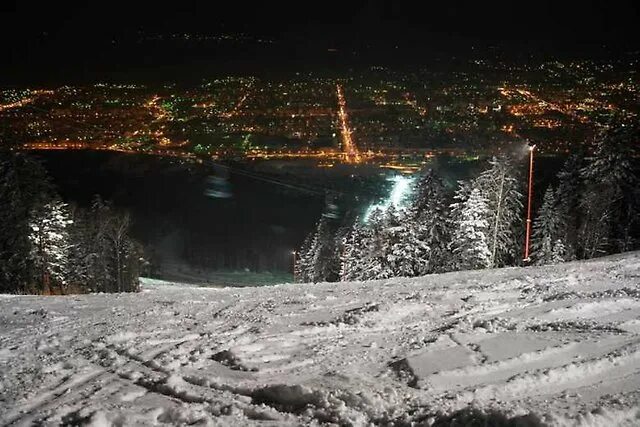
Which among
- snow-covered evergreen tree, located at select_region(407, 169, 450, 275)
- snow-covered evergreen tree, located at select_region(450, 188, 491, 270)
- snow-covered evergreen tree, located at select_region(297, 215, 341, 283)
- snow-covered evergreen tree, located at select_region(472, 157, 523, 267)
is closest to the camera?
snow-covered evergreen tree, located at select_region(450, 188, 491, 270)

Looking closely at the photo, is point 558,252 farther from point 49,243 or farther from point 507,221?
point 49,243

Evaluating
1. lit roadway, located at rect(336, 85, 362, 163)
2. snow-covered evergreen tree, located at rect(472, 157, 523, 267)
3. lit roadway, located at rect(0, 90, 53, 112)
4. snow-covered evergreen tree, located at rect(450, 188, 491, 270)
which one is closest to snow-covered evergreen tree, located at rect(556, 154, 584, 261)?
snow-covered evergreen tree, located at rect(472, 157, 523, 267)

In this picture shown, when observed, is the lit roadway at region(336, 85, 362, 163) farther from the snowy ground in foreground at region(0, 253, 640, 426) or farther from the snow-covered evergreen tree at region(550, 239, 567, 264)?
the snowy ground in foreground at region(0, 253, 640, 426)

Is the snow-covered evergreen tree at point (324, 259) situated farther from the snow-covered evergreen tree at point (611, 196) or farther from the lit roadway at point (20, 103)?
the lit roadway at point (20, 103)

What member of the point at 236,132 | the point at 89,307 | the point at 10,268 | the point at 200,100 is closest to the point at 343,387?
the point at 89,307

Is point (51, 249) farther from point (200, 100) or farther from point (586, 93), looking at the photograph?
point (200, 100)

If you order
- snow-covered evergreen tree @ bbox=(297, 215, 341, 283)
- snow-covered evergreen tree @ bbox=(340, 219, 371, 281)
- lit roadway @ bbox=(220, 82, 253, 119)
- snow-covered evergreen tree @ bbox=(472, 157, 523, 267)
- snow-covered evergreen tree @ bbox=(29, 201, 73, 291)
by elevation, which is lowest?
snow-covered evergreen tree @ bbox=(297, 215, 341, 283)

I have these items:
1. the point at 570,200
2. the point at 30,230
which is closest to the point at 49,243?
the point at 30,230
